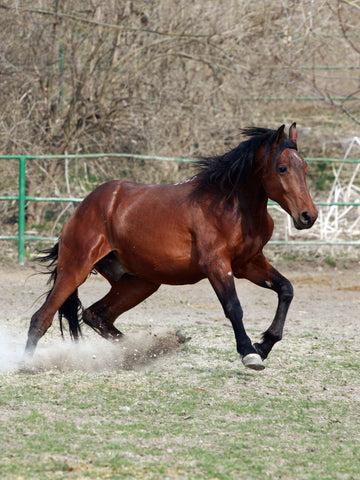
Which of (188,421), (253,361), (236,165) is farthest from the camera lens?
(236,165)

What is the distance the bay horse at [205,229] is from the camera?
5.27 meters

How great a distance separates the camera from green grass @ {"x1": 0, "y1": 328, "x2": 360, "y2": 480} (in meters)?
3.64

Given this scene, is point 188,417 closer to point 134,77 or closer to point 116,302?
point 116,302

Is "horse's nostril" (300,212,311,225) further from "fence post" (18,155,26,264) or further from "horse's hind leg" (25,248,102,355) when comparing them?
"fence post" (18,155,26,264)

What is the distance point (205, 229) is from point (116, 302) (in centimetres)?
122

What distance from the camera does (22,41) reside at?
1322 centimetres

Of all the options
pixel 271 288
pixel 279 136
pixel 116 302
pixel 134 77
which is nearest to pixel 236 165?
pixel 279 136

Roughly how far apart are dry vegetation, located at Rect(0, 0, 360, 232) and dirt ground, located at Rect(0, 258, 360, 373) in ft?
9.53

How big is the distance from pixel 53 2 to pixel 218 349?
330 inches

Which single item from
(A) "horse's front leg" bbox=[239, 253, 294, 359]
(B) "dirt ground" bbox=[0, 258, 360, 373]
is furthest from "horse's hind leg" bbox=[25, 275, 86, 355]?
(A) "horse's front leg" bbox=[239, 253, 294, 359]

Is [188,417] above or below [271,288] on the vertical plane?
below

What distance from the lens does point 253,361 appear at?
5.02m

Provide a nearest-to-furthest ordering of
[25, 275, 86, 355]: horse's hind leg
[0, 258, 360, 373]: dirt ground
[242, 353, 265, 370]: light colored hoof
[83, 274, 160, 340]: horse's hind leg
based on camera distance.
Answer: [242, 353, 265, 370]: light colored hoof → [25, 275, 86, 355]: horse's hind leg → [83, 274, 160, 340]: horse's hind leg → [0, 258, 360, 373]: dirt ground

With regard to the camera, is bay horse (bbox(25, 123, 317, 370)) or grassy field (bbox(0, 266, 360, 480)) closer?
grassy field (bbox(0, 266, 360, 480))
